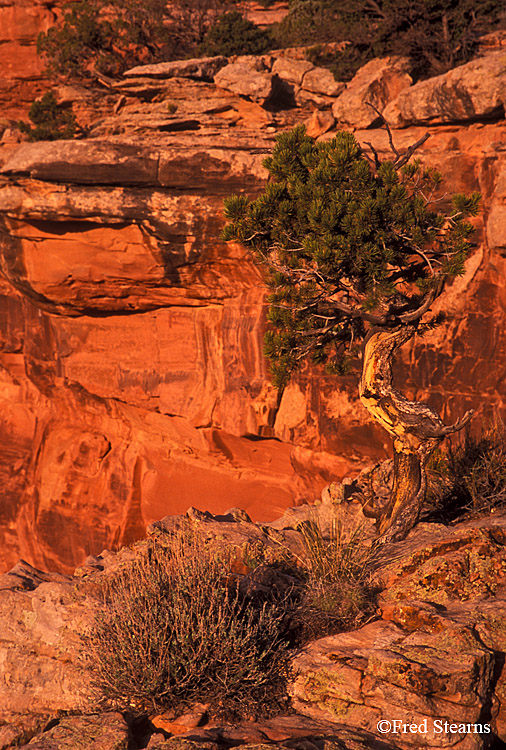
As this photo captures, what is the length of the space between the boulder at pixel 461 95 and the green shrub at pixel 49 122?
8.43 metres

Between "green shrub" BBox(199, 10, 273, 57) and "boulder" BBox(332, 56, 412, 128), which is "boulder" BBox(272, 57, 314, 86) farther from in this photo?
"green shrub" BBox(199, 10, 273, 57)

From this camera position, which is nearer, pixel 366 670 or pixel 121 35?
pixel 366 670

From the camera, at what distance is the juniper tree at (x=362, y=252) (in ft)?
21.3

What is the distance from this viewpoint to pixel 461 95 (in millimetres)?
11008

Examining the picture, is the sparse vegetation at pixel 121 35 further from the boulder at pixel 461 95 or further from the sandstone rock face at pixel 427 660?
the sandstone rock face at pixel 427 660

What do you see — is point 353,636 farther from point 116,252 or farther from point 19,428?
point 19,428

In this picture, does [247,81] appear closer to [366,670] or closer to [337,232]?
[337,232]

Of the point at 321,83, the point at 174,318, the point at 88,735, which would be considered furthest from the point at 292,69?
the point at 88,735

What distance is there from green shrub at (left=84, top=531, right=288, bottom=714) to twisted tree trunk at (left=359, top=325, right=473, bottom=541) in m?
2.62

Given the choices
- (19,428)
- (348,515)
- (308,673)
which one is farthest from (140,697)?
(19,428)

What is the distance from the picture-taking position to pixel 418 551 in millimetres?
6273

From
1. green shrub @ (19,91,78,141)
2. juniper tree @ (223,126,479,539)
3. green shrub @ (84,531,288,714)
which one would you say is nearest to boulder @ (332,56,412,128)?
juniper tree @ (223,126,479,539)

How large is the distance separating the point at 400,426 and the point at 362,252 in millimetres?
2110

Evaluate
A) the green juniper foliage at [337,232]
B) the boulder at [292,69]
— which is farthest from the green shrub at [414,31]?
the green juniper foliage at [337,232]
